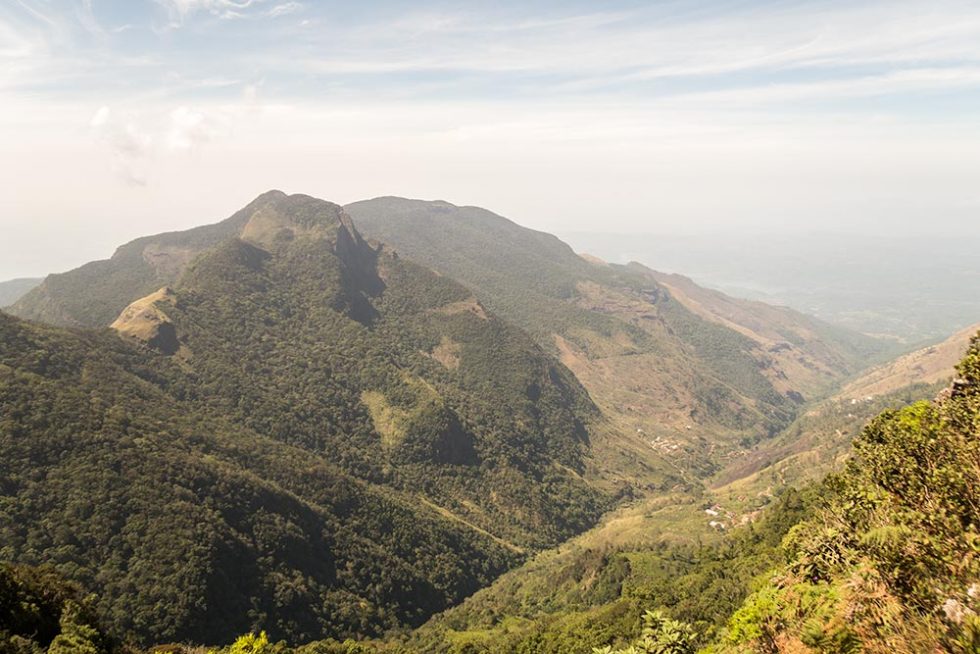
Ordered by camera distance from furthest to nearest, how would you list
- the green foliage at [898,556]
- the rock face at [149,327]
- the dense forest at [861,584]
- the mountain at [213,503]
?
1. the rock face at [149,327]
2. the mountain at [213,503]
3. the dense forest at [861,584]
4. the green foliage at [898,556]

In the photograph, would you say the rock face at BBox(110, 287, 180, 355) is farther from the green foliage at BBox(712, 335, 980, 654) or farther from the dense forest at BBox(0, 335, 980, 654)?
the green foliage at BBox(712, 335, 980, 654)

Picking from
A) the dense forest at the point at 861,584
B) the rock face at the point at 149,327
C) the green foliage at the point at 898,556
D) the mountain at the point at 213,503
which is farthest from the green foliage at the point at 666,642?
the rock face at the point at 149,327

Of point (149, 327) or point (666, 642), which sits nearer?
point (666, 642)

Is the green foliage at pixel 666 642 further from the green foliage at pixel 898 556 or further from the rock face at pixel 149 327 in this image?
the rock face at pixel 149 327

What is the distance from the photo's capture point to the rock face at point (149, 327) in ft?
591

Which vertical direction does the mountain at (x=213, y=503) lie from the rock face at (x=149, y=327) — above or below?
below

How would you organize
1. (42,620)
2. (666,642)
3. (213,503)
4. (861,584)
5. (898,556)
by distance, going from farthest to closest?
(213,503)
(42,620)
(666,642)
(861,584)
(898,556)

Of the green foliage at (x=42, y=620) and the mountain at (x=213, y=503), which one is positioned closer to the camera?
the green foliage at (x=42, y=620)

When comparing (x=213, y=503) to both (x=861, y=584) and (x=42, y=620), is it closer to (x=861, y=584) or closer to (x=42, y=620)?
(x=42, y=620)

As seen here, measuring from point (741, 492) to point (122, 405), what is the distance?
198605 mm

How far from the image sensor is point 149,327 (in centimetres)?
18362

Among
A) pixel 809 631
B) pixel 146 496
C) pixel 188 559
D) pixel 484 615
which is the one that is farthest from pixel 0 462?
pixel 809 631

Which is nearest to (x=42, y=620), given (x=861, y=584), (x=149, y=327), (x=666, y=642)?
(x=666, y=642)

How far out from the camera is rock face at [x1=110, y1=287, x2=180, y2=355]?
7087 inches
